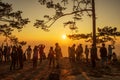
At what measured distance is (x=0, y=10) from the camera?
33.9 meters

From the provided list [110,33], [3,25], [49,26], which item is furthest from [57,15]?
[110,33]

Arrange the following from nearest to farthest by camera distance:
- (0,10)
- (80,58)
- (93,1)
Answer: (93,1) < (0,10) < (80,58)

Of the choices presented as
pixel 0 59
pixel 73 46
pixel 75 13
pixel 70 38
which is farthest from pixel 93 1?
pixel 0 59

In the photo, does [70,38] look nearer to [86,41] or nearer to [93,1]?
[86,41]

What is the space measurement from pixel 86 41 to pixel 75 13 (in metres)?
10.4

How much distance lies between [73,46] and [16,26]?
7.02m

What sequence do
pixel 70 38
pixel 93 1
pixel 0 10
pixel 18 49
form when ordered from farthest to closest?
pixel 70 38 → pixel 0 10 → pixel 93 1 → pixel 18 49

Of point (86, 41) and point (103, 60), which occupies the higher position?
point (86, 41)

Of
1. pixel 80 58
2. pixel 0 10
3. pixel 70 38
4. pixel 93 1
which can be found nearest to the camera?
pixel 93 1

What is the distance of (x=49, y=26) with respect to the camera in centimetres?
3055

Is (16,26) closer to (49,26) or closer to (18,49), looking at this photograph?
(49,26)

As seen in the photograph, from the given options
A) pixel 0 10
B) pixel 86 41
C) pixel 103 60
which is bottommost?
pixel 103 60

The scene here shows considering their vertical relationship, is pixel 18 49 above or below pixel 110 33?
below

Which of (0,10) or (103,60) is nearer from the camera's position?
(103,60)
